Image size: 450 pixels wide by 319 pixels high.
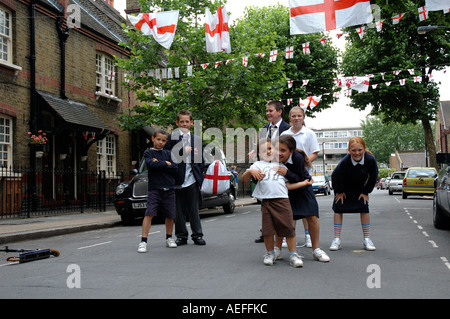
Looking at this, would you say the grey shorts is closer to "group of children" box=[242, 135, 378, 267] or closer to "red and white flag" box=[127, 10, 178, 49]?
"group of children" box=[242, 135, 378, 267]

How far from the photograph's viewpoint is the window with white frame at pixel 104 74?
1991 cm

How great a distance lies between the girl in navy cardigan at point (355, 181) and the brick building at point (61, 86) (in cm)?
1145

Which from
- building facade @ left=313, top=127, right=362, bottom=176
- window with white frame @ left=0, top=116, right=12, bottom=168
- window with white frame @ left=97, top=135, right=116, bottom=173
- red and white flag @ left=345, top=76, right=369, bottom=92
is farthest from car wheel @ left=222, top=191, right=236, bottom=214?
building facade @ left=313, top=127, right=362, bottom=176

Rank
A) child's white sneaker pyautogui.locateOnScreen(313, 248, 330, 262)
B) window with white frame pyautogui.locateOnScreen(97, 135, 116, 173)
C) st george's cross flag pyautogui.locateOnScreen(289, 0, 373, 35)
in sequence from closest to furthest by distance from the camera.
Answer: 1. child's white sneaker pyautogui.locateOnScreen(313, 248, 330, 262)
2. st george's cross flag pyautogui.locateOnScreen(289, 0, 373, 35)
3. window with white frame pyautogui.locateOnScreen(97, 135, 116, 173)

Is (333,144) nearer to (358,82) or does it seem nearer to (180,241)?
(358,82)

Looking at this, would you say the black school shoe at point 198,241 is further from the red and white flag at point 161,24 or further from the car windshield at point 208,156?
the red and white flag at point 161,24

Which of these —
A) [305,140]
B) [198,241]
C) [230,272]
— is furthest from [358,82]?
[230,272]

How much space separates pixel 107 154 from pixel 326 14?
12.8m

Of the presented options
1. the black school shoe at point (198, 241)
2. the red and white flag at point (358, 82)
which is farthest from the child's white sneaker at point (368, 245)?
the red and white flag at point (358, 82)

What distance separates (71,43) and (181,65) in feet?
14.0

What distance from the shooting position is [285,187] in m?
5.33

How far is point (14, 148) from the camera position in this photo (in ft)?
48.6

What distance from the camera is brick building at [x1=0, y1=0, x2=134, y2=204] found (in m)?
14.9

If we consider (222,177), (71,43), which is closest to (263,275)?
(222,177)
